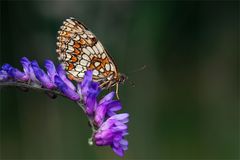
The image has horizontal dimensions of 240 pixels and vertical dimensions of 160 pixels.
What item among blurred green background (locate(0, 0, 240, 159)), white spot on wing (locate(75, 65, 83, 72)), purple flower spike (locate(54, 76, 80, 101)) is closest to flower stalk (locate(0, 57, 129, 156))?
purple flower spike (locate(54, 76, 80, 101))

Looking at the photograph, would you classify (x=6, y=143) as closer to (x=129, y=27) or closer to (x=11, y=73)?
(x=129, y=27)

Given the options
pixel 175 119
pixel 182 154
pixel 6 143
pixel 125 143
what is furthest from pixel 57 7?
Answer: pixel 125 143

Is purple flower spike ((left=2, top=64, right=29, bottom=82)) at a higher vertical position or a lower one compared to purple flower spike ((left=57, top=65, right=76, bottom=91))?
higher

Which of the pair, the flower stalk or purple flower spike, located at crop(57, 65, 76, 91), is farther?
purple flower spike, located at crop(57, 65, 76, 91)

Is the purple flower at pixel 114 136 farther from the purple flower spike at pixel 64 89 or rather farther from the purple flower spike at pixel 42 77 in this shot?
the purple flower spike at pixel 42 77

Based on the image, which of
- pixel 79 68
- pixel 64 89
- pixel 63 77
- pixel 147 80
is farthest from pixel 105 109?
pixel 147 80

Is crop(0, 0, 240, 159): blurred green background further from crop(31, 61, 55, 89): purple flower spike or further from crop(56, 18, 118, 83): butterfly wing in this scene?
crop(31, 61, 55, 89): purple flower spike
